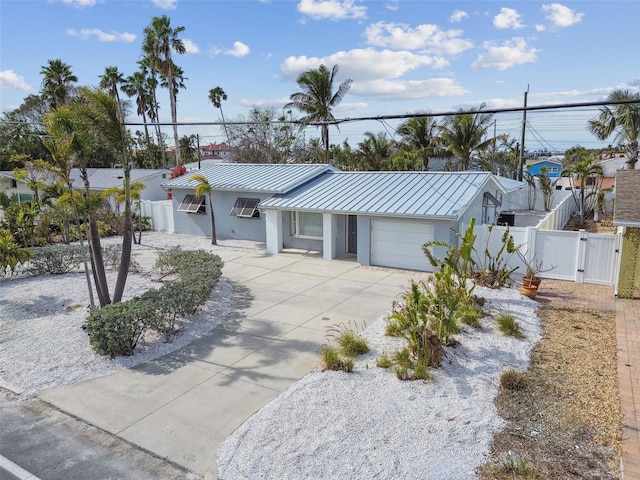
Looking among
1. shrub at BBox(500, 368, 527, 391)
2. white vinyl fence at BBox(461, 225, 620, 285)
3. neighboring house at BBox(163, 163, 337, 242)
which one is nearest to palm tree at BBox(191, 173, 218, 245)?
neighboring house at BBox(163, 163, 337, 242)

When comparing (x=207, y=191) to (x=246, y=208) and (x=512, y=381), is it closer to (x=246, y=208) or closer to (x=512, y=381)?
(x=246, y=208)

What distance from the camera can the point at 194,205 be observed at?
912 inches

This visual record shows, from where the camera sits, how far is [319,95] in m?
31.2

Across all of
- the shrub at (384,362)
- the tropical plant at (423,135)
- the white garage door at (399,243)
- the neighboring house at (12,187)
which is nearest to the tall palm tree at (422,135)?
the tropical plant at (423,135)

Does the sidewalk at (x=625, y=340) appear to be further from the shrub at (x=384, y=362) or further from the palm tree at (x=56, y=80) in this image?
the palm tree at (x=56, y=80)

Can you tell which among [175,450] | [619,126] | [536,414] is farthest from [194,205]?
[619,126]

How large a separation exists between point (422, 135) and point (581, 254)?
2371cm

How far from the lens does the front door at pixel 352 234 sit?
18703 mm

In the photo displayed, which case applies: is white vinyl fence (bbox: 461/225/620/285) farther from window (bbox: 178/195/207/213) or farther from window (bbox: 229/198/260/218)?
window (bbox: 178/195/207/213)

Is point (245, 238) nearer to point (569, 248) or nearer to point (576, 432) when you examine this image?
point (569, 248)

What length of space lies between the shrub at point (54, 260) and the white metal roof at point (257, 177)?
752 centimetres

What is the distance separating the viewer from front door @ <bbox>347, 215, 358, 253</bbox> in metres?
18.7

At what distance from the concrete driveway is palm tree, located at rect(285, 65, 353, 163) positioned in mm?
20194

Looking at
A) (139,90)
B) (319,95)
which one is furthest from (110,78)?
(319,95)
